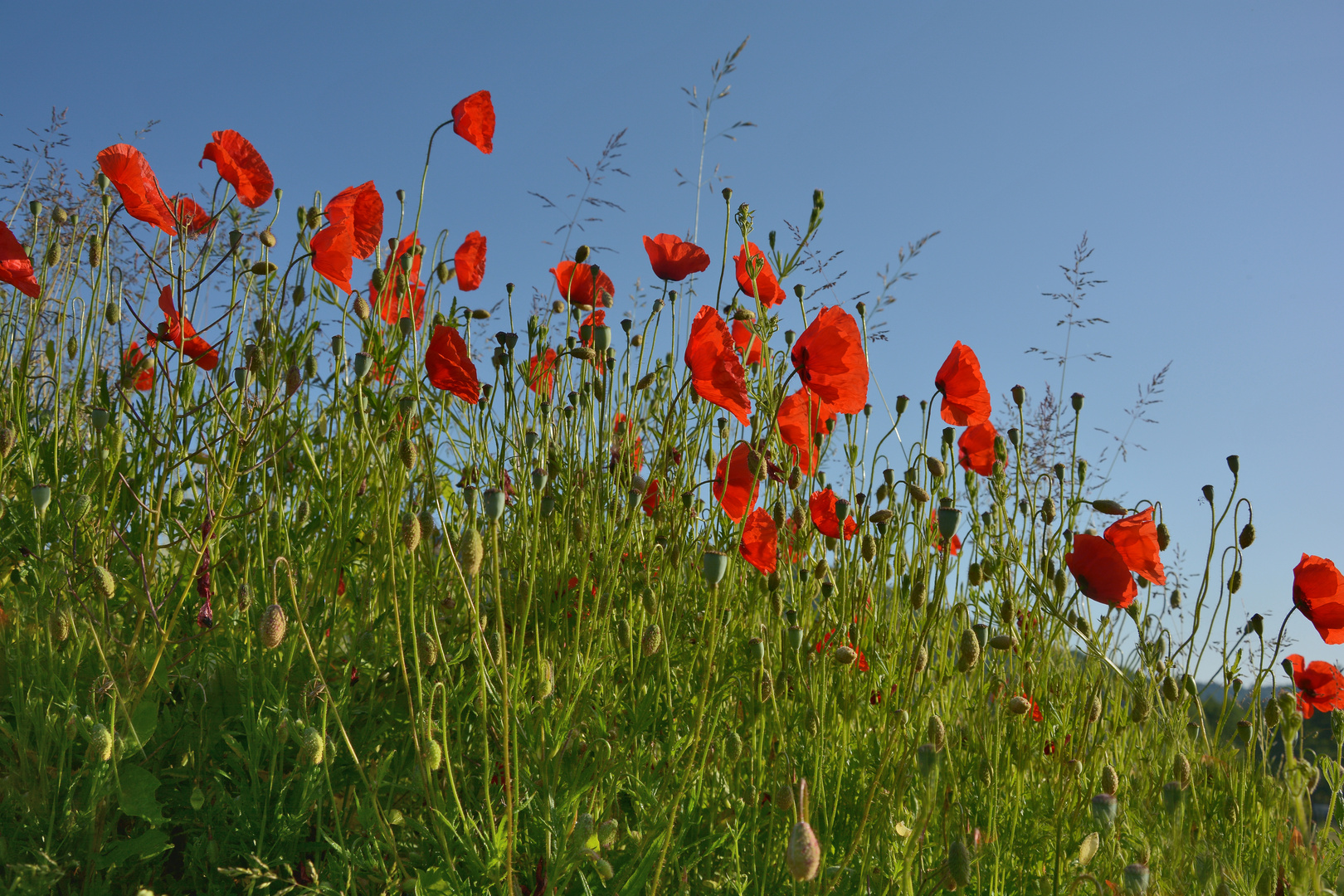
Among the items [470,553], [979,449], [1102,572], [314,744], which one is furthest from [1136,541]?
[314,744]

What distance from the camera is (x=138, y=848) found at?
1.06 m

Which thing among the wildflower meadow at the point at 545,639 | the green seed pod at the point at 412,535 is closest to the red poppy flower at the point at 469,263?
the wildflower meadow at the point at 545,639

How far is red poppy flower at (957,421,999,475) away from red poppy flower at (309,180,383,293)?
1.41 meters

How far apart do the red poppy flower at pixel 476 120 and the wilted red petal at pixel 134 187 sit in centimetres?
55

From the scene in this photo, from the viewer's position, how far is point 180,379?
1771mm

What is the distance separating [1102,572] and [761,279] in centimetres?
86

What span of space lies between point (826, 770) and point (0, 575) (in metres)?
1.73

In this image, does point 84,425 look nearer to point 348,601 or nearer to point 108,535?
point 108,535

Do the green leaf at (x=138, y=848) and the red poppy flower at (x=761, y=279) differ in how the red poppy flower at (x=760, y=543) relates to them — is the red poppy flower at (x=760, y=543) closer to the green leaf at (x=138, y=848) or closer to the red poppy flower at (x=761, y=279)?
the red poppy flower at (x=761, y=279)

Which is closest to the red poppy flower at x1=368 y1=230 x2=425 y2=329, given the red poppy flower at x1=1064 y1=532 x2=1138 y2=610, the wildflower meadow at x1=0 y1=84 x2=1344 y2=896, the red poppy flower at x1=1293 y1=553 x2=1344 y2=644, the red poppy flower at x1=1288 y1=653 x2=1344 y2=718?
the wildflower meadow at x1=0 y1=84 x2=1344 y2=896

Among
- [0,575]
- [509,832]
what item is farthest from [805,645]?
[0,575]

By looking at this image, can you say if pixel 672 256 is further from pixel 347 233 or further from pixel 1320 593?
pixel 1320 593

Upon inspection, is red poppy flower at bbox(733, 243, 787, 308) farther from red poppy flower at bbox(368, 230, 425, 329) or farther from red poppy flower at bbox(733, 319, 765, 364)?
red poppy flower at bbox(368, 230, 425, 329)

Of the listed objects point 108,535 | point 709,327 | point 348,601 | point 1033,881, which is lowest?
point 1033,881
